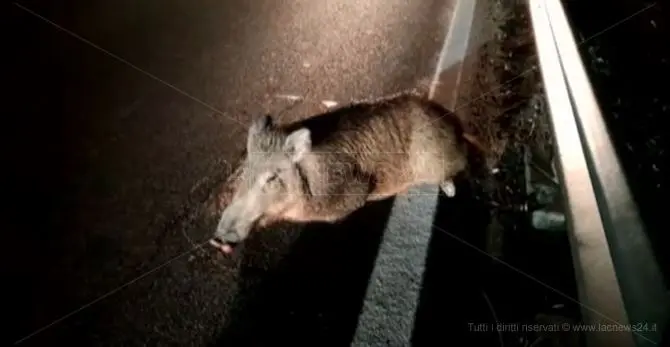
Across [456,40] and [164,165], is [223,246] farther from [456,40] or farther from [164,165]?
[456,40]

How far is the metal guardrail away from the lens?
3.62ft

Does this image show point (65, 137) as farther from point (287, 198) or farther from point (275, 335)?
point (275, 335)

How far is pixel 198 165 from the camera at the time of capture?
1.49 m

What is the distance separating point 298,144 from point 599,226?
0.73m

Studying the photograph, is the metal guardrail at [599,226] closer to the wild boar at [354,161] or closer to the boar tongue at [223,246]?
Result: the wild boar at [354,161]

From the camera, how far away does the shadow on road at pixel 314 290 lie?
4.87ft

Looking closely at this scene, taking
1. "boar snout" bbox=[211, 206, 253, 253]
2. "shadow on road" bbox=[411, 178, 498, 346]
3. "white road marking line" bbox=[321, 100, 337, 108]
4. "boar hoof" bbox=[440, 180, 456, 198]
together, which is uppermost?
"boar hoof" bbox=[440, 180, 456, 198]

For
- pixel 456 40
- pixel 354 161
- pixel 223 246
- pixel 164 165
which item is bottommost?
pixel 223 246

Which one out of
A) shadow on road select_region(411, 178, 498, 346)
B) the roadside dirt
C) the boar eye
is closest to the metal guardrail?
the roadside dirt

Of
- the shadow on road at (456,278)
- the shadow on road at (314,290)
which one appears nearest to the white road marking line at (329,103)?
the shadow on road at (314,290)

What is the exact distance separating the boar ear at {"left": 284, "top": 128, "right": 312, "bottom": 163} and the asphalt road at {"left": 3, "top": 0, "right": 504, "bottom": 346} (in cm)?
12

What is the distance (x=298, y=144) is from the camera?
4.91ft

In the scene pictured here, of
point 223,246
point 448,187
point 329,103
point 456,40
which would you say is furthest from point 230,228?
point 456,40

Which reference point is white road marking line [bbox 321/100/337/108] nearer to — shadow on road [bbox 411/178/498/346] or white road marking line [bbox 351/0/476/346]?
white road marking line [bbox 351/0/476/346]
